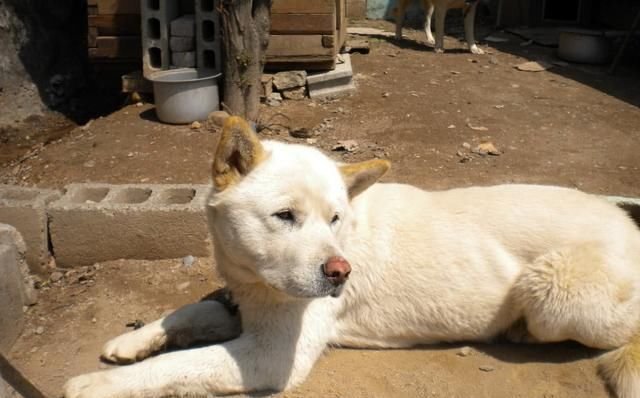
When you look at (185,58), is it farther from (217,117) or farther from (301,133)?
(301,133)

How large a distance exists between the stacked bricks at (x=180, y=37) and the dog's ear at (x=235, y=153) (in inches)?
209

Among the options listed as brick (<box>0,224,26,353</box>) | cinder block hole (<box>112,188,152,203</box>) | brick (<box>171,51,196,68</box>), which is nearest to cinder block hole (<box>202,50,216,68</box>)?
brick (<box>171,51,196,68</box>)

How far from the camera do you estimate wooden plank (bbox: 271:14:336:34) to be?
8.15 m

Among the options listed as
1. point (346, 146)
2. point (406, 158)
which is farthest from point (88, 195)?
point (406, 158)

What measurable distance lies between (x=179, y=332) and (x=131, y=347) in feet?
0.86

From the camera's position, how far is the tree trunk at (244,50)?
22.7 feet

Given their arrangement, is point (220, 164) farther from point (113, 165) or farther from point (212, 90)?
point (212, 90)

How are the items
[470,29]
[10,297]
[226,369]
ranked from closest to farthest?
1. [226,369]
2. [10,297]
3. [470,29]

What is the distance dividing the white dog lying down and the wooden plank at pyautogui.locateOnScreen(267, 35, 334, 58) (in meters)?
5.14

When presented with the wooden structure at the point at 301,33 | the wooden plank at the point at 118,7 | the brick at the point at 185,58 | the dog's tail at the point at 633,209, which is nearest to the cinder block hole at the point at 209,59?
the brick at the point at 185,58

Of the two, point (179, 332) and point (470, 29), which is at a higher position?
point (470, 29)

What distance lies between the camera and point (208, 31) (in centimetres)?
802

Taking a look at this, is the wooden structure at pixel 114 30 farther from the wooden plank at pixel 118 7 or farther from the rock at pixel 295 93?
the rock at pixel 295 93

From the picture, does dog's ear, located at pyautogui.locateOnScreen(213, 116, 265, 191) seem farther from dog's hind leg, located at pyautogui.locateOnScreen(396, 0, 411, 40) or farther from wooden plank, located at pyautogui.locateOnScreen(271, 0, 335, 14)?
dog's hind leg, located at pyautogui.locateOnScreen(396, 0, 411, 40)
